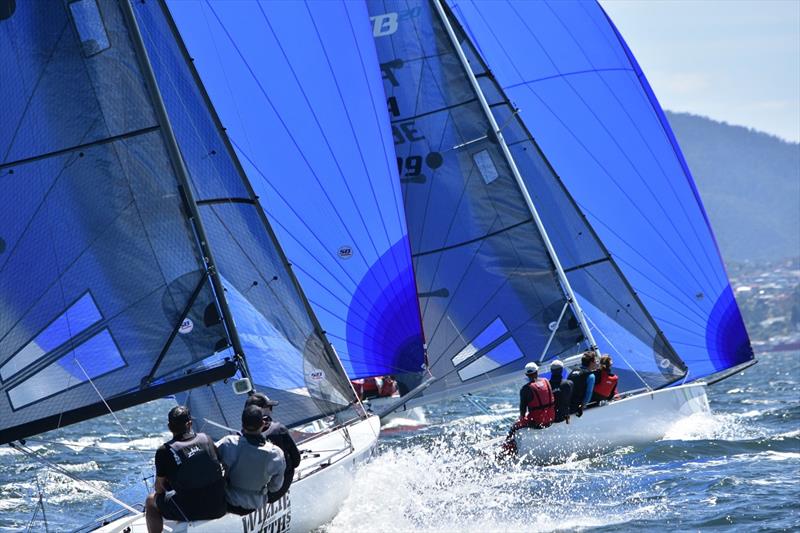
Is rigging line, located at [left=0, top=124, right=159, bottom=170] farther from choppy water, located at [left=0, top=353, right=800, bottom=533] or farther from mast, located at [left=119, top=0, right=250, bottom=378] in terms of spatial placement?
choppy water, located at [left=0, top=353, right=800, bottom=533]

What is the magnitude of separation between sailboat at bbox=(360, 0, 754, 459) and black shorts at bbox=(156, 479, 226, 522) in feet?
18.4

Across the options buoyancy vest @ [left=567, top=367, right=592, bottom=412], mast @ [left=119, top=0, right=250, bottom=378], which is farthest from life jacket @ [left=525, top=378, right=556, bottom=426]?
mast @ [left=119, top=0, right=250, bottom=378]

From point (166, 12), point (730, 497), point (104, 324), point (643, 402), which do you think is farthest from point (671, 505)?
point (166, 12)

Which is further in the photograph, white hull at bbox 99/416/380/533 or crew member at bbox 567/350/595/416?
crew member at bbox 567/350/595/416

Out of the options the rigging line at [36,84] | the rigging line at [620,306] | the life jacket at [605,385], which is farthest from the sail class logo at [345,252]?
the rigging line at [36,84]

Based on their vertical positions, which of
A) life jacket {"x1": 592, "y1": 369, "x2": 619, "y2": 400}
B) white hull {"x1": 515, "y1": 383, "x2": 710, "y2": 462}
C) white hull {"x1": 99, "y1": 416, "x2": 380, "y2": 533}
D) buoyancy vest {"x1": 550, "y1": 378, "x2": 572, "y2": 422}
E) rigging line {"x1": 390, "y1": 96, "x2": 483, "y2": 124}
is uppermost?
rigging line {"x1": 390, "y1": 96, "x2": 483, "y2": 124}

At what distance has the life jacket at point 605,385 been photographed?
1261 centimetres

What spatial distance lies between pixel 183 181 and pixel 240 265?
142 cm

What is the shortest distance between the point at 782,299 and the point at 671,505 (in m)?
122

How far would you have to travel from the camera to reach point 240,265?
30.6ft

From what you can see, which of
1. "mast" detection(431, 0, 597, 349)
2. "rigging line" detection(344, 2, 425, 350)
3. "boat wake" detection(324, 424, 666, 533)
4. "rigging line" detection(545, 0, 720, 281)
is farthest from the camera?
"rigging line" detection(545, 0, 720, 281)

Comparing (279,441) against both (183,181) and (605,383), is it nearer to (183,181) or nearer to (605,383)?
(183,181)

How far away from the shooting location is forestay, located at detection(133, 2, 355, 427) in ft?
29.9

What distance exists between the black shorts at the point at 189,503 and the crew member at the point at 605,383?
6.22 metres
